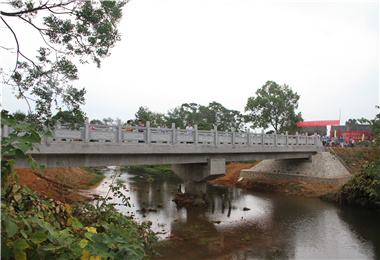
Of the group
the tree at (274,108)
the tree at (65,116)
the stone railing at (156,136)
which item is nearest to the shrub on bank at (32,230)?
the tree at (65,116)

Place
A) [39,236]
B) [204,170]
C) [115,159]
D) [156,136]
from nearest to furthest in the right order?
[39,236] < [115,159] < [156,136] < [204,170]

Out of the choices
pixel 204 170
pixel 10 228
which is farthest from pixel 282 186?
pixel 10 228

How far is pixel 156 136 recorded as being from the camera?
12.2m

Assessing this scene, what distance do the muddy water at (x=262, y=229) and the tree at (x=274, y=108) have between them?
1691 centimetres

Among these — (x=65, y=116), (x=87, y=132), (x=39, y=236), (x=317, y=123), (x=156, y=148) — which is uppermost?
(x=317, y=123)

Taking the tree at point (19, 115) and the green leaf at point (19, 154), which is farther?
the tree at point (19, 115)

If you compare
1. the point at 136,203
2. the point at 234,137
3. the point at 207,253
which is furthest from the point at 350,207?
the point at 136,203

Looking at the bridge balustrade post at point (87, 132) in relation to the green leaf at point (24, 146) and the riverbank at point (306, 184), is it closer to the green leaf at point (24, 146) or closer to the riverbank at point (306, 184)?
the green leaf at point (24, 146)

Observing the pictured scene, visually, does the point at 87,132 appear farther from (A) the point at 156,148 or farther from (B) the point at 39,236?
(B) the point at 39,236

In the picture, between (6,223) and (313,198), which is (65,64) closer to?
(6,223)

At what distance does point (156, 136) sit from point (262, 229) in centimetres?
681

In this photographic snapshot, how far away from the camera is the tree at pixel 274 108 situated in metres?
33.1

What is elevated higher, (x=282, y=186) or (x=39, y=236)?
(x=39, y=236)

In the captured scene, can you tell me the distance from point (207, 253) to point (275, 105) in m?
27.3
